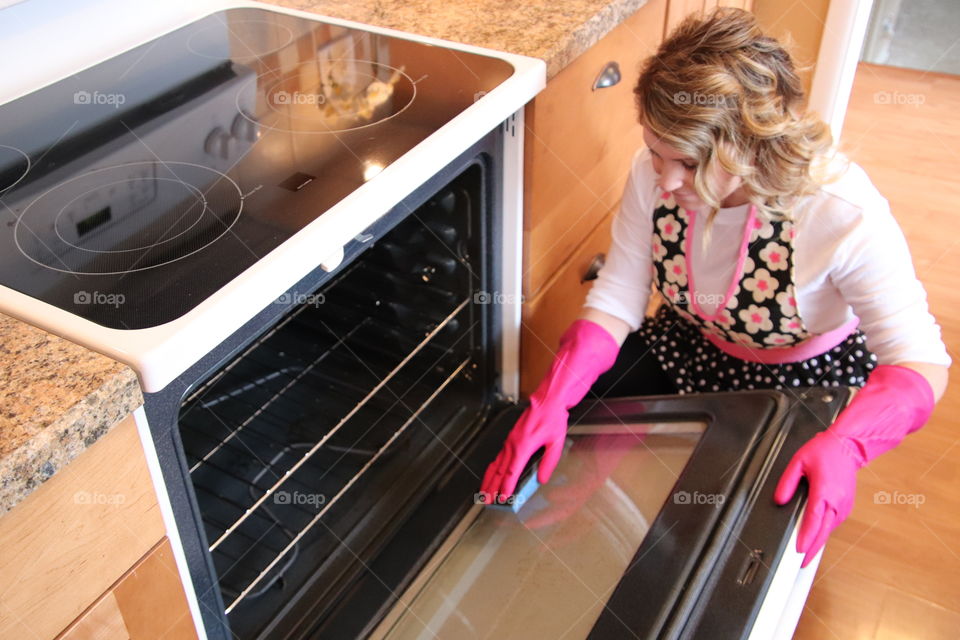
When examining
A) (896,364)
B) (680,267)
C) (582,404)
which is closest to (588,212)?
(680,267)

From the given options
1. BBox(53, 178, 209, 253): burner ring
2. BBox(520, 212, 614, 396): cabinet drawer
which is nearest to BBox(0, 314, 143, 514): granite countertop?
BBox(53, 178, 209, 253): burner ring

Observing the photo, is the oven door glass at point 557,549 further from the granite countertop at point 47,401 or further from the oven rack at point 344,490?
the granite countertop at point 47,401

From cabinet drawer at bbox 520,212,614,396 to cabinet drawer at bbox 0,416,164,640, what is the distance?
0.69 m

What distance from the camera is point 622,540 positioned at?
0.97 metres

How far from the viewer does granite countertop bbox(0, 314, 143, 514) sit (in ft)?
1.95

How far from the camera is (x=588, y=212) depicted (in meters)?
1.39

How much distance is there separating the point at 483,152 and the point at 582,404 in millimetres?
380

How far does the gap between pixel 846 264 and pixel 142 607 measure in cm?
90

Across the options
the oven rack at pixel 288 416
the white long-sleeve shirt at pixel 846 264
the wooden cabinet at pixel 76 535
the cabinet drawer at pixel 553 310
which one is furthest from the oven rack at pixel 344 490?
the white long-sleeve shirt at pixel 846 264

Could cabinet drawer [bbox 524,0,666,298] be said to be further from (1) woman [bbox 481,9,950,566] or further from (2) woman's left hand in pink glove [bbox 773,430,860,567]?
(2) woman's left hand in pink glove [bbox 773,430,860,567]

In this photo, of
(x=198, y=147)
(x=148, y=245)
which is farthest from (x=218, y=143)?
(x=148, y=245)

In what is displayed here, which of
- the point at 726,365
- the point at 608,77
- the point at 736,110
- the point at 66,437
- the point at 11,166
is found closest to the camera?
the point at 66,437

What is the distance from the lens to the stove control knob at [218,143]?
92cm

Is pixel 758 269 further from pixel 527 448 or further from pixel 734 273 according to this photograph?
pixel 527 448
